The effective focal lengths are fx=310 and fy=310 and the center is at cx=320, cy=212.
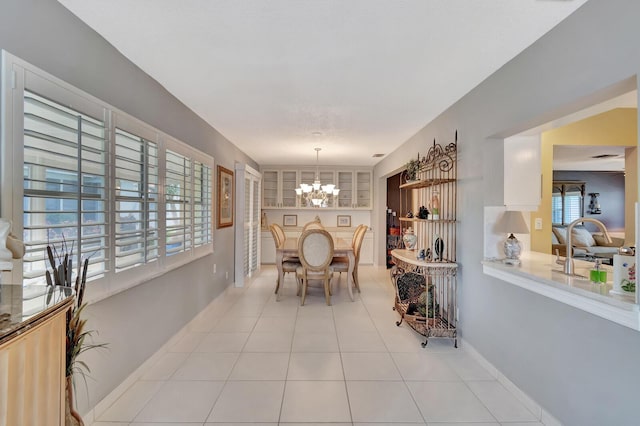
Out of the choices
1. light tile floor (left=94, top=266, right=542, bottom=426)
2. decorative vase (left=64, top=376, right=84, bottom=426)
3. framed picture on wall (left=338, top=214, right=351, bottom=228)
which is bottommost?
light tile floor (left=94, top=266, right=542, bottom=426)

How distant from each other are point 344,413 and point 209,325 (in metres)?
2.05

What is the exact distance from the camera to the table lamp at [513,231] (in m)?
2.29

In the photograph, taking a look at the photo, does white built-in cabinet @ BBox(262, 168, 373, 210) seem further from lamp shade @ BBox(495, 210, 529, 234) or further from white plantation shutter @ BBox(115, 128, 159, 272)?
lamp shade @ BBox(495, 210, 529, 234)

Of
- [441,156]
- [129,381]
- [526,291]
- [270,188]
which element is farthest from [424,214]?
[270,188]

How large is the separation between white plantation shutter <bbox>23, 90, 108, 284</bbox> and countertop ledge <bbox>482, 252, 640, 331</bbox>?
8.63ft

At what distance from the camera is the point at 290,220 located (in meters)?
7.41

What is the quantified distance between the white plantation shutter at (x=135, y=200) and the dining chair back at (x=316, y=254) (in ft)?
6.84

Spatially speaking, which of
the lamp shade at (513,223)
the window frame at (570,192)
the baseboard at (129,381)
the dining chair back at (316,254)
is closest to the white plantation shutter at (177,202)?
the baseboard at (129,381)

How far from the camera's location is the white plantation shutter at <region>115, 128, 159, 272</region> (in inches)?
81.6

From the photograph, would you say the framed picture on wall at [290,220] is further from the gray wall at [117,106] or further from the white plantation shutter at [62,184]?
the white plantation shutter at [62,184]

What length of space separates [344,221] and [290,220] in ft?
4.24

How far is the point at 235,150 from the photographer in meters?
5.05

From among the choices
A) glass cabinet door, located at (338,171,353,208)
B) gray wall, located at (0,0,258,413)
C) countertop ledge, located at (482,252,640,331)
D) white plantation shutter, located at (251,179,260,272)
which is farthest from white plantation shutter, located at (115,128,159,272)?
glass cabinet door, located at (338,171,353,208)

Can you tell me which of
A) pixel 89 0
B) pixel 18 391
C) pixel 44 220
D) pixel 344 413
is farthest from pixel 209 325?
pixel 89 0
